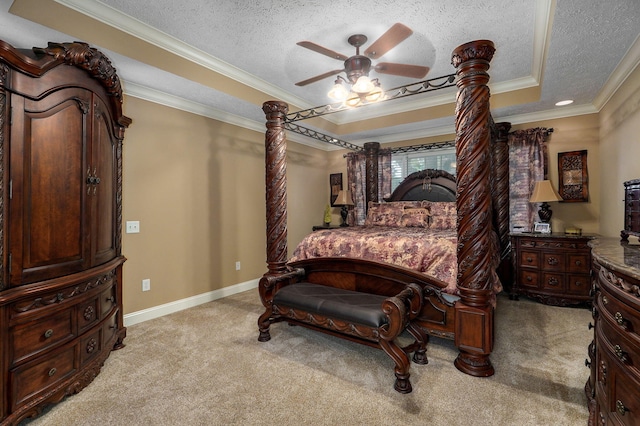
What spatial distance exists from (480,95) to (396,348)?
74.5 inches

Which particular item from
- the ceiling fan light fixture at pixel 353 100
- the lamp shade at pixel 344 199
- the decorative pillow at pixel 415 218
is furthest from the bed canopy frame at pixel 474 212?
the lamp shade at pixel 344 199

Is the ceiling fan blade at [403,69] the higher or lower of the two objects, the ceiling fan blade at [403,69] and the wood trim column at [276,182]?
the higher

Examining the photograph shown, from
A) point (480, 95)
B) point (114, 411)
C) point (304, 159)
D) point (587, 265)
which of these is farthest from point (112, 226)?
point (587, 265)

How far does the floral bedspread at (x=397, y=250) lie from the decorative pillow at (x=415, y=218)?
3.88 feet

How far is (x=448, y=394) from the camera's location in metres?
1.91

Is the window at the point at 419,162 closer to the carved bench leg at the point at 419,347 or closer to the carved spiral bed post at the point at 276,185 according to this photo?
the carved spiral bed post at the point at 276,185

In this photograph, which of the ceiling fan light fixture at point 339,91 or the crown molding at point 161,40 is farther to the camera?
the ceiling fan light fixture at point 339,91

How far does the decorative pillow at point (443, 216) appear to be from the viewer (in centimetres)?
392

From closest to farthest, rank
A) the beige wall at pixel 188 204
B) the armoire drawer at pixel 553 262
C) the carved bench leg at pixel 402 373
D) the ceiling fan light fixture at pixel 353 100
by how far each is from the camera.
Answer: the carved bench leg at pixel 402 373, the ceiling fan light fixture at pixel 353 100, the beige wall at pixel 188 204, the armoire drawer at pixel 553 262

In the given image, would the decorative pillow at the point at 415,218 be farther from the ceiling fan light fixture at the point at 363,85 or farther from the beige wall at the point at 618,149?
the ceiling fan light fixture at the point at 363,85

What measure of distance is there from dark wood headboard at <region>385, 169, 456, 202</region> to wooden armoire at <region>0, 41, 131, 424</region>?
13.8 ft

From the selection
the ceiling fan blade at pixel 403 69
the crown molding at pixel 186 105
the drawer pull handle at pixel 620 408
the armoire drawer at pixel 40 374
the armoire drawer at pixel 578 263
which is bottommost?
the armoire drawer at pixel 40 374

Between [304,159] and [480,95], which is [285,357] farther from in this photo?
[304,159]

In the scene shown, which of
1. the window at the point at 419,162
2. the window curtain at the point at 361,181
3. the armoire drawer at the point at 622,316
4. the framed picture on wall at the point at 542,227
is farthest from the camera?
the window curtain at the point at 361,181
